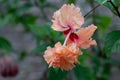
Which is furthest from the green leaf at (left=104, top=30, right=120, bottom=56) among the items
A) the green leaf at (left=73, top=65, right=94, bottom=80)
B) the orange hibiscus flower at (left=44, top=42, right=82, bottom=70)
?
the green leaf at (left=73, top=65, right=94, bottom=80)

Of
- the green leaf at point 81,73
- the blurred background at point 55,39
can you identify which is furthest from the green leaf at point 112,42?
the green leaf at point 81,73

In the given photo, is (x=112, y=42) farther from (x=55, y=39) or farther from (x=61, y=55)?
(x=55, y=39)

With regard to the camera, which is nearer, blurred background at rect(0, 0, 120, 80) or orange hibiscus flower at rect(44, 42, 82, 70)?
orange hibiscus flower at rect(44, 42, 82, 70)

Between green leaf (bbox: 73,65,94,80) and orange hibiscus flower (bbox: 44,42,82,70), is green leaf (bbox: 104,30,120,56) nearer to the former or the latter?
orange hibiscus flower (bbox: 44,42,82,70)

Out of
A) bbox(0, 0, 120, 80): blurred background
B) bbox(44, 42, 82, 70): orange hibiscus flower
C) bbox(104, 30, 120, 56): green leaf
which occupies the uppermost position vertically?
bbox(0, 0, 120, 80): blurred background

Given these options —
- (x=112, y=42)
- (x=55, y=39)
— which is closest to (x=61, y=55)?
(x=112, y=42)

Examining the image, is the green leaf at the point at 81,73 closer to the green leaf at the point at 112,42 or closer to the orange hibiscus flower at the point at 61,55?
the green leaf at the point at 112,42

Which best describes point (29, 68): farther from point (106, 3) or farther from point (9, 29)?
point (106, 3)

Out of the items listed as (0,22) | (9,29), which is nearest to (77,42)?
(0,22)
